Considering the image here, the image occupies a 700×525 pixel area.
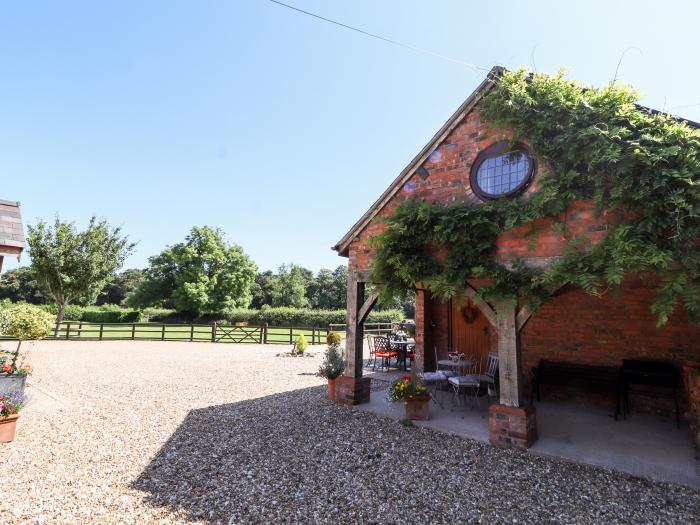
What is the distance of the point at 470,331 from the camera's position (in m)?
8.64

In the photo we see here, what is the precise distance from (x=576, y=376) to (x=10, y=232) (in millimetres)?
10710

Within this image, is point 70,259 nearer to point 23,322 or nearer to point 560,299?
point 23,322

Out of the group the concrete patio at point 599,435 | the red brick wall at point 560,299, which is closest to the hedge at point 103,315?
the concrete patio at point 599,435

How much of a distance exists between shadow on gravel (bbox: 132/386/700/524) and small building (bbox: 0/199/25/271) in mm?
4159

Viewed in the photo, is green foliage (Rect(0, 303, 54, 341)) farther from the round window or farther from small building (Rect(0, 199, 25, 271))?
the round window

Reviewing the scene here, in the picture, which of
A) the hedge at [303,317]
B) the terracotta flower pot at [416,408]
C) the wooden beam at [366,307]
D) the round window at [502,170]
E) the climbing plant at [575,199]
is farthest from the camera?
the hedge at [303,317]

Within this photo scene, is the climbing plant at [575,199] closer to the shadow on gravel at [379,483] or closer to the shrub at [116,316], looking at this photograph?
the shadow on gravel at [379,483]

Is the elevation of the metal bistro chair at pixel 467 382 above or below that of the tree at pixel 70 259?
below

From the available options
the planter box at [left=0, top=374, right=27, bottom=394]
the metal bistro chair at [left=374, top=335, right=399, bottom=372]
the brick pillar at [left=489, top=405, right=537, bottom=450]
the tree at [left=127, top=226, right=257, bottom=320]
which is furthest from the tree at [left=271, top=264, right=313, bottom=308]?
the brick pillar at [left=489, top=405, right=537, bottom=450]

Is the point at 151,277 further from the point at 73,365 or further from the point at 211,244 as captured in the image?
the point at 73,365

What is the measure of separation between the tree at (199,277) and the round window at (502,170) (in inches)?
1328

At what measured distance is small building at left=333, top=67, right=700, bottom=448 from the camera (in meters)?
4.88

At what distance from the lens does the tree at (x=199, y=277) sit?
3528 cm

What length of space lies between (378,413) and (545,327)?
162 inches
